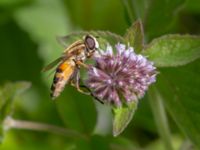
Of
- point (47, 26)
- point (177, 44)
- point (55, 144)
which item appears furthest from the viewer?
point (47, 26)

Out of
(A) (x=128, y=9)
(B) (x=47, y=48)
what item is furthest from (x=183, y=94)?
(B) (x=47, y=48)

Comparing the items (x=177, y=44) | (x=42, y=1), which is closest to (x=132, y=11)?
(x=177, y=44)

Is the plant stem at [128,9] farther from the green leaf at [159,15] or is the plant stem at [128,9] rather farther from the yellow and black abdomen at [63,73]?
the yellow and black abdomen at [63,73]

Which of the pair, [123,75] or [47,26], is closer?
[123,75]

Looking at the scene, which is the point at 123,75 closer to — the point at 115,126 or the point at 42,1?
the point at 115,126

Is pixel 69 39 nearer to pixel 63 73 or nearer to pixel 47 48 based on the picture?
pixel 63 73

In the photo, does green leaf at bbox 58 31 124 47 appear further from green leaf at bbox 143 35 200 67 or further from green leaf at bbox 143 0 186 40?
green leaf at bbox 143 0 186 40
